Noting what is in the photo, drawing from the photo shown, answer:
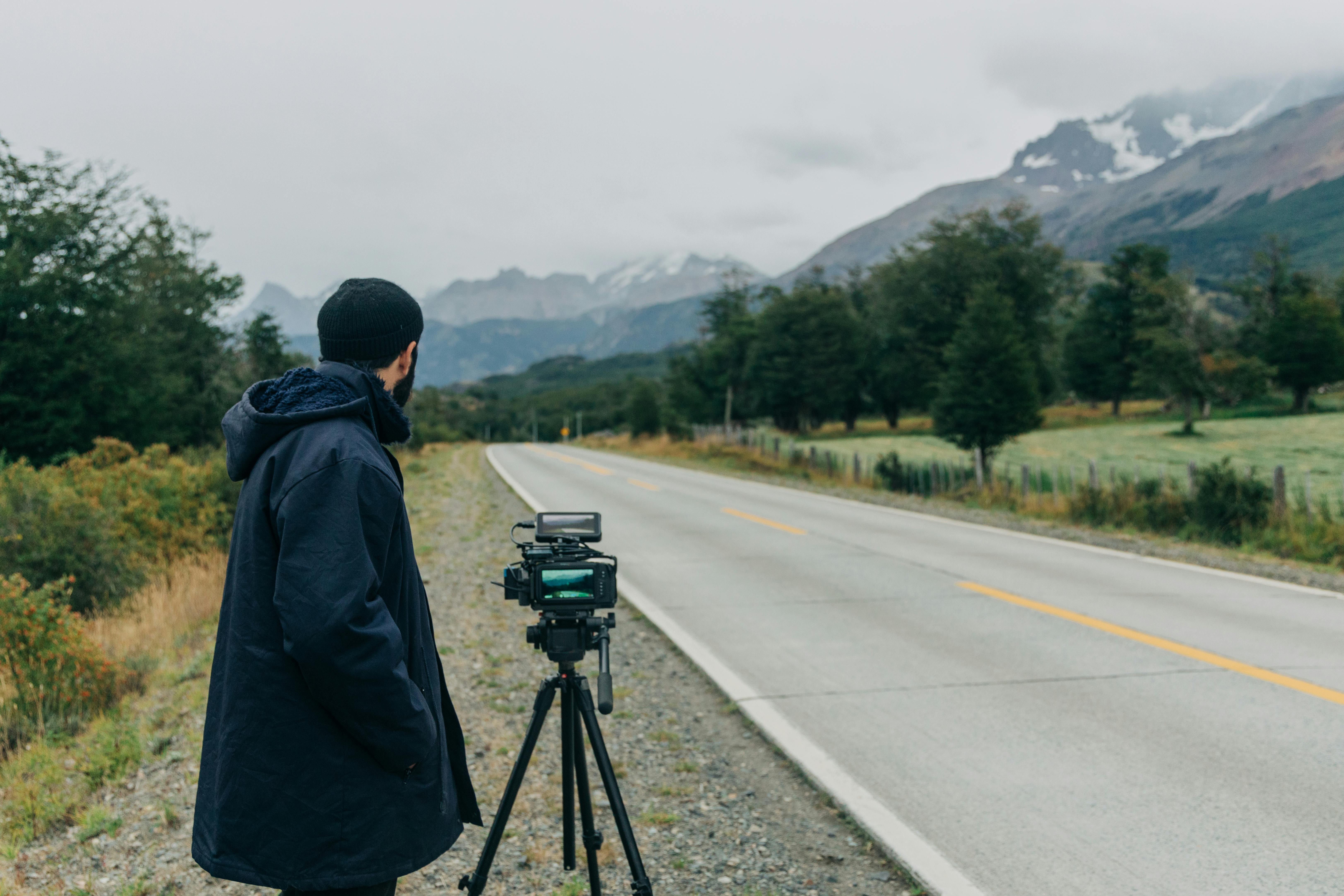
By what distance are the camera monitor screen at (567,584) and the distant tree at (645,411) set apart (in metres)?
63.8

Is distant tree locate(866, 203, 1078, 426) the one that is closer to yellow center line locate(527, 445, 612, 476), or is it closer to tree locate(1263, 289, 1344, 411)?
tree locate(1263, 289, 1344, 411)

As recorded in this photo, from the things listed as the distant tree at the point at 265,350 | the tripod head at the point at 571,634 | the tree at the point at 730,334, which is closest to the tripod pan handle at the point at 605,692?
the tripod head at the point at 571,634

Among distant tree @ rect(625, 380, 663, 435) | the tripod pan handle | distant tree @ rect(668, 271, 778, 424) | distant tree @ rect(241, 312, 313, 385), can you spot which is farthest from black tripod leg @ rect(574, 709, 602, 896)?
distant tree @ rect(668, 271, 778, 424)

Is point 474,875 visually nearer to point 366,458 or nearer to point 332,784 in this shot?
point 332,784

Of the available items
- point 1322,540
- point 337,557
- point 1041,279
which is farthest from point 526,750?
point 1041,279

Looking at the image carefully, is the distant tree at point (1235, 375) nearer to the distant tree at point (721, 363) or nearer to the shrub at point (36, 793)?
the distant tree at point (721, 363)

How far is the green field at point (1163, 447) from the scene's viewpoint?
94.0 ft

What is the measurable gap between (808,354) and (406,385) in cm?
6397

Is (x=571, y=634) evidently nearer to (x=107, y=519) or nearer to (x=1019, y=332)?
(x=107, y=519)

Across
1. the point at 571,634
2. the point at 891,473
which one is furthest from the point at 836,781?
the point at 891,473

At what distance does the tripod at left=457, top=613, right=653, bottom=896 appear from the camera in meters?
2.79

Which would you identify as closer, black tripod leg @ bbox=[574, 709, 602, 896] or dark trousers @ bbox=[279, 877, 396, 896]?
dark trousers @ bbox=[279, 877, 396, 896]

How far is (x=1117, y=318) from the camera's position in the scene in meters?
66.6

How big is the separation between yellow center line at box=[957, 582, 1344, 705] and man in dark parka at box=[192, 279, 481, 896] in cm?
543
